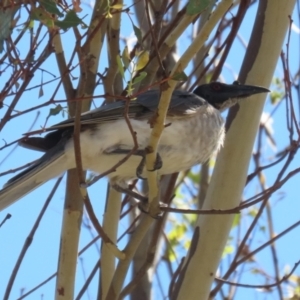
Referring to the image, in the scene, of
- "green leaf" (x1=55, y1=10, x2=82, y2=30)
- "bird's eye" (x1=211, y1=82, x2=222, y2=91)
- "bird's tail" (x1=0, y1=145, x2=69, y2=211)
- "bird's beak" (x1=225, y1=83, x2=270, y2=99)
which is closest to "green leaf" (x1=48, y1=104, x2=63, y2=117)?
"green leaf" (x1=55, y1=10, x2=82, y2=30)

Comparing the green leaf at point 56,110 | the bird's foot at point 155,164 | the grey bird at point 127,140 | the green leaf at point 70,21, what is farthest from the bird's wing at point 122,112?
the green leaf at point 70,21

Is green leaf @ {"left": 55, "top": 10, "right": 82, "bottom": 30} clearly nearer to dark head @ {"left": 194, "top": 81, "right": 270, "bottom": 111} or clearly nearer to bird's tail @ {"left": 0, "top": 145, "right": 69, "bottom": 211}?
bird's tail @ {"left": 0, "top": 145, "right": 69, "bottom": 211}

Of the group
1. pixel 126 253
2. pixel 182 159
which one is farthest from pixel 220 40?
pixel 126 253

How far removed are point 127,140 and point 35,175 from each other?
556 millimetres

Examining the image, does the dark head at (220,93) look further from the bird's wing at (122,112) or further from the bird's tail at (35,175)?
the bird's tail at (35,175)

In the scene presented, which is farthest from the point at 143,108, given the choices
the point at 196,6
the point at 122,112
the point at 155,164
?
the point at 196,6

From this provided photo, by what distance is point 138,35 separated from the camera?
11.9ft

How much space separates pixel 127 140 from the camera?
165 inches

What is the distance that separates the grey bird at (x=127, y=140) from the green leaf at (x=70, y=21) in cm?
114

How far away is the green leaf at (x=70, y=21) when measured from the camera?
2932 millimetres

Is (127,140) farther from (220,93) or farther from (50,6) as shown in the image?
(50,6)

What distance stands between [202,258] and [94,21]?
1.32m

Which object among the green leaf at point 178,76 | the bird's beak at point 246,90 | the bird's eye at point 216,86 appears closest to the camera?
the green leaf at point 178,76

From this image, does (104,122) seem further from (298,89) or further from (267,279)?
(267,279)
